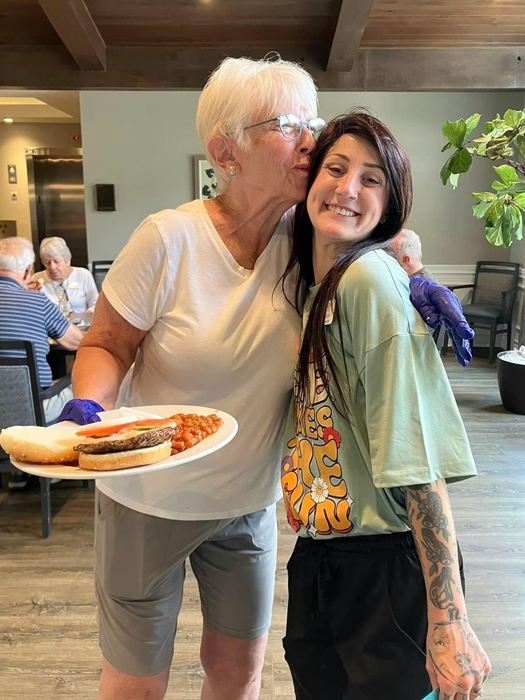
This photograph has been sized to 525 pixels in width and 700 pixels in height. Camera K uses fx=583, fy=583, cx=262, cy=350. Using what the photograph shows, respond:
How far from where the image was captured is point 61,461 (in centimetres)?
93

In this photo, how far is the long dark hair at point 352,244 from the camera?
0.99 metres

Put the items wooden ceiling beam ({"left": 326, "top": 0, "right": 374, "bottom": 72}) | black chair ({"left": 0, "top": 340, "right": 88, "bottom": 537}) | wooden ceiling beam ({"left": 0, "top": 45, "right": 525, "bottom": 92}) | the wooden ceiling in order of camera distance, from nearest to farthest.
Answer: black chair ({"left": 0, "top": 340, "right": 88, "bottom": 537}) → wooden ceiling beam ({"left": 326, "top": 0, "right": 374, "bottom": 72}) → the wooden ceiling → wooden ceiling beam ({"left": 0, "top": 45, "right": 525, "bottom": 92})

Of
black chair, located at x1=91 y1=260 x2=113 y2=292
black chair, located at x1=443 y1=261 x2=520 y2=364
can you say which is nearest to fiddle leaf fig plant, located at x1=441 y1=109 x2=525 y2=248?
black chair, located at x1=443 y1=261 x2=520 y2=364

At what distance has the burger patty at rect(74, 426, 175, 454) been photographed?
905 millimetres

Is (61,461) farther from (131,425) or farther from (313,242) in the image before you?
(313,242)

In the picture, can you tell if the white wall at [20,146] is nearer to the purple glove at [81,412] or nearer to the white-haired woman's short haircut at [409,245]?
the white-haired woman's short haircut at [409,245]

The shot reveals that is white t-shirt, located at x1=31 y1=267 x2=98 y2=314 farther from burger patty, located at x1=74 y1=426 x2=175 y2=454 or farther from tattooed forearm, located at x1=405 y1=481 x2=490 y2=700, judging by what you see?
tattooed forearm, located at x1=405 y1=481 x2=490 y2=700

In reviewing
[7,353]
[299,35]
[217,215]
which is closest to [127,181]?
[299,35]

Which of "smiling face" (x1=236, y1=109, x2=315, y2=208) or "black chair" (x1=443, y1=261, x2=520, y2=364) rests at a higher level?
"smiling face" (x1=236, y1=109, x2=315, y2=208)

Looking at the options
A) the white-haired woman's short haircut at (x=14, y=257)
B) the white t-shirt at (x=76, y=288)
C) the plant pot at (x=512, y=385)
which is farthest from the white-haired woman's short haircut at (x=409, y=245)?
the white t-shirt at (x=76, y=288)

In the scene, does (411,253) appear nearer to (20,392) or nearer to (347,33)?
(347,33)

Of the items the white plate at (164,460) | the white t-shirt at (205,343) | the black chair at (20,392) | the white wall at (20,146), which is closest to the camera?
the white plate at (164,460)

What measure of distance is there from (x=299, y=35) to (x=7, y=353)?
13.2 ft

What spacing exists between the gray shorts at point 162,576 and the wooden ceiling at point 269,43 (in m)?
4.52
